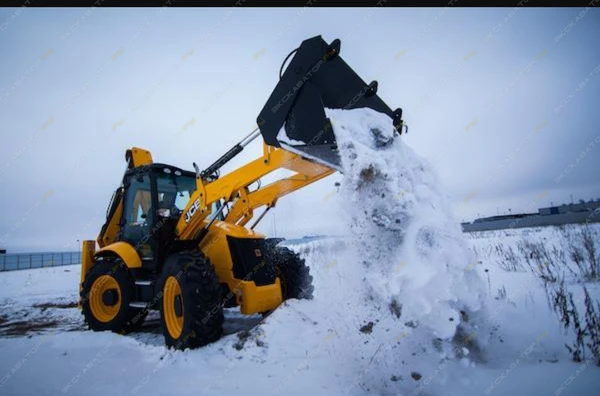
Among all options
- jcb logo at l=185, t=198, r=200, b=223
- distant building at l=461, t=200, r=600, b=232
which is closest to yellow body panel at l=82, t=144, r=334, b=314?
jcb logo at l=185, t=198, r=200, b=223

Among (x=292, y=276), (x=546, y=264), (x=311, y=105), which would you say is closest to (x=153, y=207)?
(x=292, y=276)

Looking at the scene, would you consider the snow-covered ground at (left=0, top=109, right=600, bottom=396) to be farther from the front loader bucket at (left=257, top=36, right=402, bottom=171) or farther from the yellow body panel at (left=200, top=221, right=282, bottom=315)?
the yellow body panel at (left=200, top=221, right=282, bottom=315)

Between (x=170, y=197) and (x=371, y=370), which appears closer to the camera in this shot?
(x=371, y=370)

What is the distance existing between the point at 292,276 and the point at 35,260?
116ft

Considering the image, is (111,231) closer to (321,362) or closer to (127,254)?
(127,254)

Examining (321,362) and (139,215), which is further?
(139,215)

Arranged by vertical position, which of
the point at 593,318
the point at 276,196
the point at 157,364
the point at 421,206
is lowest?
the point at 157,364

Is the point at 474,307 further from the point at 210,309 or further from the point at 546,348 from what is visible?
the point at 210,309

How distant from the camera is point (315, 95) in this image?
3.13 metres

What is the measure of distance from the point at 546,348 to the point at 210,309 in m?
3.39

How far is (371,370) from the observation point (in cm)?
259

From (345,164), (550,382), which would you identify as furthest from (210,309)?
(550,382)
